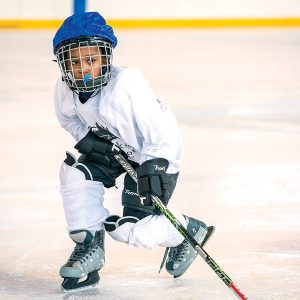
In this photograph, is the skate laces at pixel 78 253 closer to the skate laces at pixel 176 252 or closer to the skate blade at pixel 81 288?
the skate blade at pixel 81 288

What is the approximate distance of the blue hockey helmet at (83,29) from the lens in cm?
230

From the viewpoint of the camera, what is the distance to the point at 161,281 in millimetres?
2447

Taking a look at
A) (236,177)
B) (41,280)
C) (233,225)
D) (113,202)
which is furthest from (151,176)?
(236,177)

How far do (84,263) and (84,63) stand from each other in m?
0.48

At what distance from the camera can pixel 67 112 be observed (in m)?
2.50

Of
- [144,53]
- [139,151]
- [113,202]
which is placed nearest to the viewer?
[139,151]

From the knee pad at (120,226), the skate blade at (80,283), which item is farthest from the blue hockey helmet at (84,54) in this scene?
the skate blade at (80,283)

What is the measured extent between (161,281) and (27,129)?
2440 mm

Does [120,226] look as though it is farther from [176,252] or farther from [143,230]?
[176,252]

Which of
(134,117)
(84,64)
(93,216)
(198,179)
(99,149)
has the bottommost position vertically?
(198,179)

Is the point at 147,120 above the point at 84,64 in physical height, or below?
below

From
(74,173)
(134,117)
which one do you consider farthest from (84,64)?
(74,173)

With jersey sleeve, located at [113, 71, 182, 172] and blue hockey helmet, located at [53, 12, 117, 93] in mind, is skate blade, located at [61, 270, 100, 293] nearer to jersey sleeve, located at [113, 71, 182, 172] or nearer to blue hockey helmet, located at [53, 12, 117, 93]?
jersey sleeve, located at [113, 71, 182, 172]

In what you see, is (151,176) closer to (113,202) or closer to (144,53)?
(113,202)
